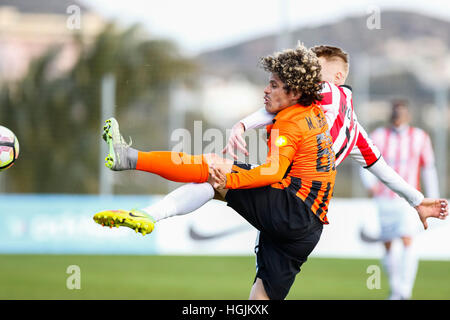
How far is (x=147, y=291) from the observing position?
8383mm

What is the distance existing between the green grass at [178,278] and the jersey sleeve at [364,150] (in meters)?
3.33

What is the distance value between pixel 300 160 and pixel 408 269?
418 centimetres

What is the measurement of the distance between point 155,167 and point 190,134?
31.3 ft

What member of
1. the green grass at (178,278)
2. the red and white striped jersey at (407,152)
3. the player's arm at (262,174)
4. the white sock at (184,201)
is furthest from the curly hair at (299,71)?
the red and white striped jersey at (407,152)

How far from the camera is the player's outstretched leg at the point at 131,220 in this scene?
4188mm

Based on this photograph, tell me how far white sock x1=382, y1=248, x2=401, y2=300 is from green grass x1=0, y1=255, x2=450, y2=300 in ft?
0.90

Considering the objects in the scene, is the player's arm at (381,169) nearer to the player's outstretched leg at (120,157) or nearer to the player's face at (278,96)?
the player's face at (278,96)

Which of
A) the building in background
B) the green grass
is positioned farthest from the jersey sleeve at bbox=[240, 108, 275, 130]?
→ the building in background

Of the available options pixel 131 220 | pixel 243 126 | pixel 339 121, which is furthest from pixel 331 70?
pixel 131 220

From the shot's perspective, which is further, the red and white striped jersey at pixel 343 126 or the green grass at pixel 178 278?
the green grass at pixel 178 278

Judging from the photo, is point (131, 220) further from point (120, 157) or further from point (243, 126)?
point (243, 126)

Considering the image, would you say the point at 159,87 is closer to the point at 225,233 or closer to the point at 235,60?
the point at 225,233

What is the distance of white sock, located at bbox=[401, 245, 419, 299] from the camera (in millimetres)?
7969

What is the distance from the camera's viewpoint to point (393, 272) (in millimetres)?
8109
